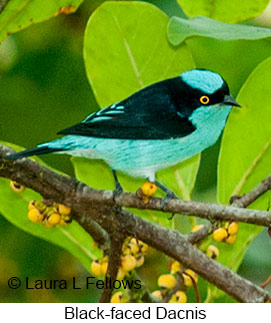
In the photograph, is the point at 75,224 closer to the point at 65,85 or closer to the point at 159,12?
the point at 65,85

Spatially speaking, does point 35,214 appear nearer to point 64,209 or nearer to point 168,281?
point 64,209

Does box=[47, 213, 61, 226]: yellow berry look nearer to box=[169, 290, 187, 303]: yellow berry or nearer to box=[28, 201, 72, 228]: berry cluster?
box=[28, 201, 72, 228]: berry cluster

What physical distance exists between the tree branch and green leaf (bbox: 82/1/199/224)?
0.27 ft

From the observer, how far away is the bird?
79cm

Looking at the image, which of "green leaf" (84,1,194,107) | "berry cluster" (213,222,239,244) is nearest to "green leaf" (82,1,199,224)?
"green leaf" (84,1,194,107)

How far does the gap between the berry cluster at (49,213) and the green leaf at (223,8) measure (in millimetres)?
349

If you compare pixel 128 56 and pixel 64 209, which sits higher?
pixel 128 56

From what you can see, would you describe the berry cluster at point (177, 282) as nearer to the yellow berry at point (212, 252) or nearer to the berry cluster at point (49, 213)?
the yellow berry at point (212, 252)

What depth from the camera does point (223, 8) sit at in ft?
2.78

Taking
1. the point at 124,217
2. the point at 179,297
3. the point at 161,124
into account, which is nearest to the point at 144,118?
the point at 161,124

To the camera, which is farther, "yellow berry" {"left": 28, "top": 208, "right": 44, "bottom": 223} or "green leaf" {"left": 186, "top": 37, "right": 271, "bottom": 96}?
"green leaf" {"left": 186, "top": 37, "right": 271, "bottom": 96}

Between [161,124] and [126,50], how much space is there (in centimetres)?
13

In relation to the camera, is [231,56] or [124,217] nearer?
[124,217]
